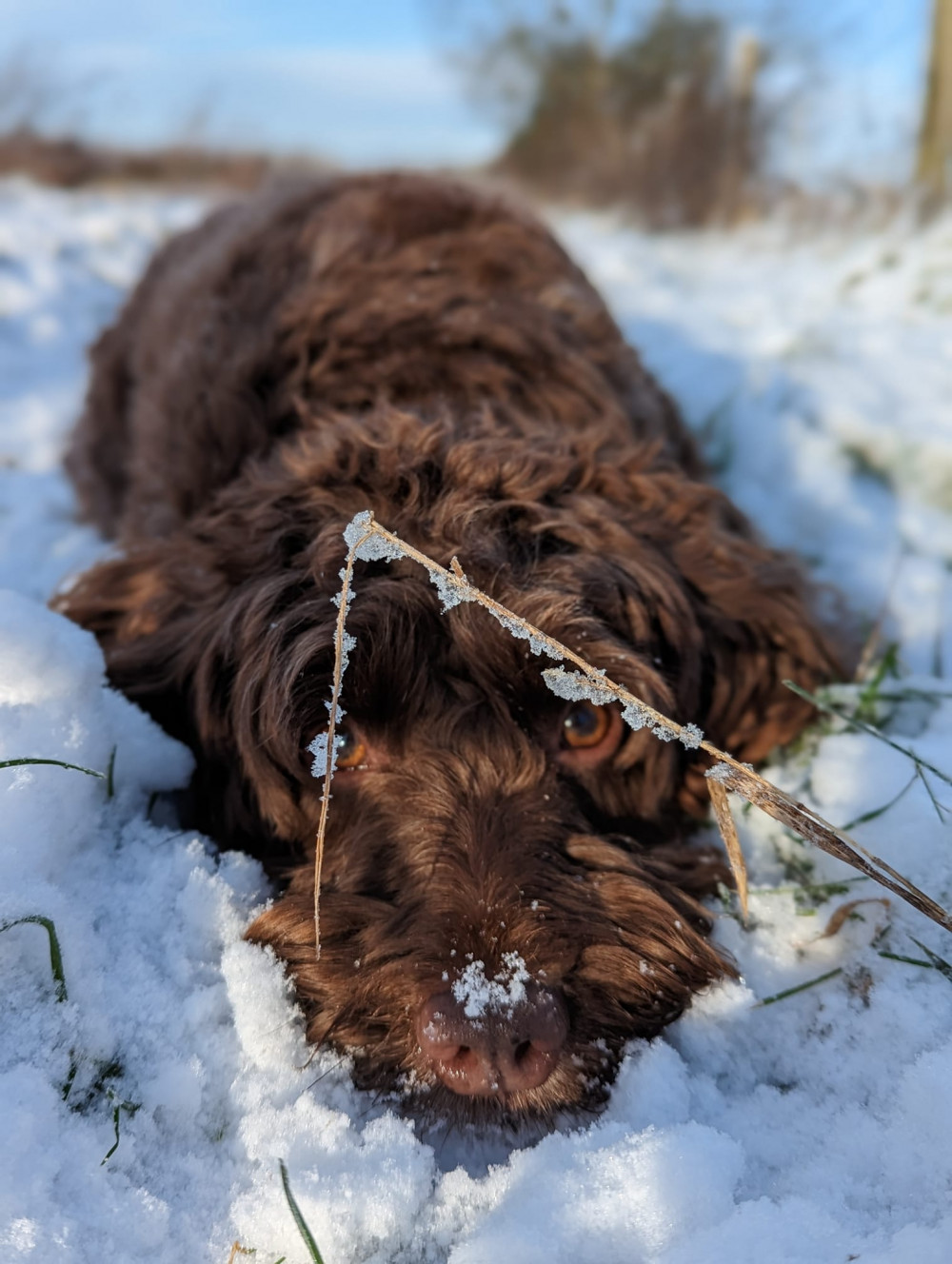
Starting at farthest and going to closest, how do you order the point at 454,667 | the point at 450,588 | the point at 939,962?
the point at 454,667 < the point at 450,588 < the point at 939,962

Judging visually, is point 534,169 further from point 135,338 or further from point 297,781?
point 297,781

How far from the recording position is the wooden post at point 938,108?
30.7ft

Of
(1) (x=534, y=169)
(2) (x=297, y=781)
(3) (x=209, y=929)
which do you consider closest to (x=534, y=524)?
(2) (x=297, y=781)

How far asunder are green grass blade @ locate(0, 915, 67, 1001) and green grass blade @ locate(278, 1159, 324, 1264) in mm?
520

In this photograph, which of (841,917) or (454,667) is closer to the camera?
(841,917)

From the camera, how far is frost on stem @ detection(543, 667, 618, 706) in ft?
6.93

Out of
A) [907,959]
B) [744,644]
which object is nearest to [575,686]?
[907,959]

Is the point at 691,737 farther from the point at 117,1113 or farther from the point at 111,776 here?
the point at 111,776

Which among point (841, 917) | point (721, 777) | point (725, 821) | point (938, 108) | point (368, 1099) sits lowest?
point (368, 1099)

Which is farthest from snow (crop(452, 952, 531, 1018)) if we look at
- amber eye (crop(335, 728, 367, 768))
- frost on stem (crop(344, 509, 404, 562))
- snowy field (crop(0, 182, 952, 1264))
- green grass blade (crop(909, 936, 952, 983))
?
frost on stem (crop(344, 509, 404, 562))

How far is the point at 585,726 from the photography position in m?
2.57

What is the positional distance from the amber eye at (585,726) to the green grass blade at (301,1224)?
48.0 inches

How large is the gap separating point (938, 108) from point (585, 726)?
31.5 ft

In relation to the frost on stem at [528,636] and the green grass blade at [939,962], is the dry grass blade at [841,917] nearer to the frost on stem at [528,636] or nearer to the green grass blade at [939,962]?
the green grass blade at [939,962]
